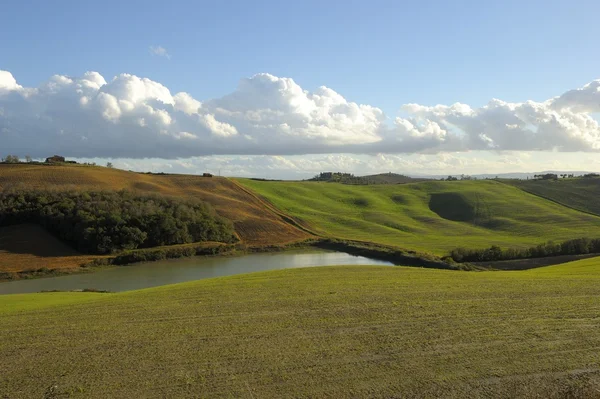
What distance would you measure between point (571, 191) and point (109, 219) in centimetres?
9774

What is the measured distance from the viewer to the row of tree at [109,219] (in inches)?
2039

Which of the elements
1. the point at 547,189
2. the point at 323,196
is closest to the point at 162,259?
the point at 323,196

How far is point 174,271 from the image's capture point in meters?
44.2

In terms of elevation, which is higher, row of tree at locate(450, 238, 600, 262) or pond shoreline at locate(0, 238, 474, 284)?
row of tree at locate(450, 238, 600, 262)

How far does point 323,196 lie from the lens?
323 feet

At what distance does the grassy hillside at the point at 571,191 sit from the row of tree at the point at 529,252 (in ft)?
149

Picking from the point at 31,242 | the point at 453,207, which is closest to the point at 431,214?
the point at 453,207

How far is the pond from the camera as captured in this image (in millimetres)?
37344

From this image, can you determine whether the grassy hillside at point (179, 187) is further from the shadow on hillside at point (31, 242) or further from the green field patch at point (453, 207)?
the green field patch at point (453, 207)

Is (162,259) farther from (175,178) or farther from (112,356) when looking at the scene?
(112,356)

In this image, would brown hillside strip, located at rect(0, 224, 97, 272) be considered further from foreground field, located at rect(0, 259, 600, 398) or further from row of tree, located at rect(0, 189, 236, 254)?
foreground field, located at rect(0, 259, 600, 398)

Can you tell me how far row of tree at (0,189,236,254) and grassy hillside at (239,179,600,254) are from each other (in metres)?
20.5

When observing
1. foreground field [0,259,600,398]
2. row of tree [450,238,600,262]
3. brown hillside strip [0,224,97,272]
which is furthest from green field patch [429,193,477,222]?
foreground field [0,259,600,398]

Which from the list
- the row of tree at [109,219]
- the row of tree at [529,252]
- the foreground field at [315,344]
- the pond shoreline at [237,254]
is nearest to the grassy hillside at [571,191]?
the row of tree at [529,252]
